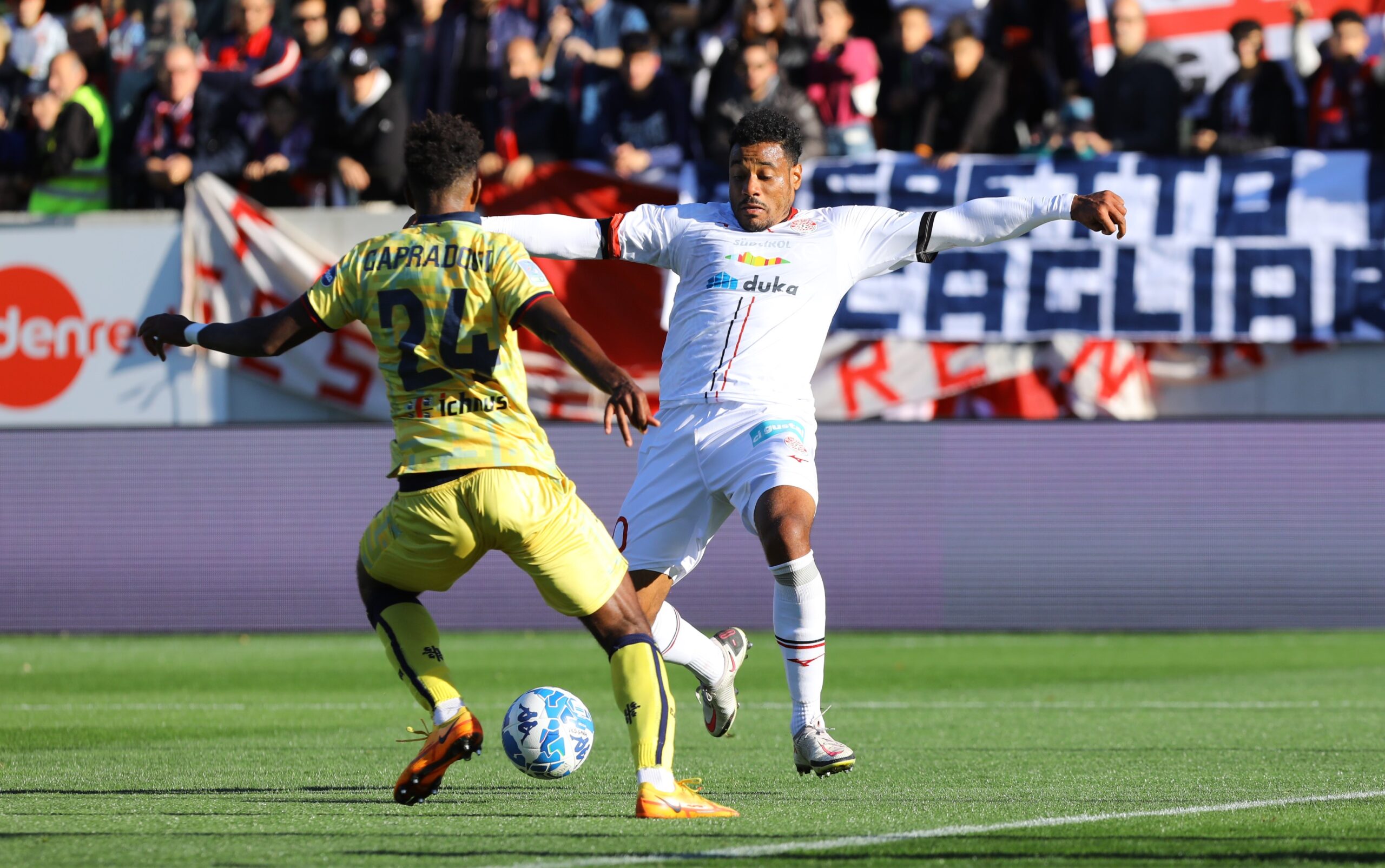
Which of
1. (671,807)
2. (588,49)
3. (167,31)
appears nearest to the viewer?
(671,807)

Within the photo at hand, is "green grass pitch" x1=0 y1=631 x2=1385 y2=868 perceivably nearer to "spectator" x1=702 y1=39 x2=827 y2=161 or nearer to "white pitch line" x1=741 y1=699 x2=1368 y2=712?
"white pitch line" x1=741 y1=699 x2=1368 y2=712

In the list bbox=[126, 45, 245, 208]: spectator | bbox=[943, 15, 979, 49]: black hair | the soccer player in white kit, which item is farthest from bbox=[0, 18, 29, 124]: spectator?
the soccer player in white kit

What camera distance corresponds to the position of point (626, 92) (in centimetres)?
1573

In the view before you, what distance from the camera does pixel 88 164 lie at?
1700 centimetres

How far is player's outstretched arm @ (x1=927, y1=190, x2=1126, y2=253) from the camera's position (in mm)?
6535

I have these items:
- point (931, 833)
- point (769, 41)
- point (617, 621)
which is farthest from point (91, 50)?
point (931, 833)

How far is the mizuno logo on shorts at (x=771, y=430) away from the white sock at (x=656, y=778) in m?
1.61

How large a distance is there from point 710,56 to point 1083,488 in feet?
16.2

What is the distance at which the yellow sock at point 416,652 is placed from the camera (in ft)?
18.8

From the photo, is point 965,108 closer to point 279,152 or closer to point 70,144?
point 279,152

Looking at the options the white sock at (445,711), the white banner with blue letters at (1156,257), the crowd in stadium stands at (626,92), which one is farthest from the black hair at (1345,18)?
the white sock at (445,711)

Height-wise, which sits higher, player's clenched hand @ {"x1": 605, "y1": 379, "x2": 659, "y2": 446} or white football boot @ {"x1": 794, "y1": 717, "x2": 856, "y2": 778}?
player's clenched hand @ {"x1": 605, "y1": 379, "x2": 659, "y2": 446}

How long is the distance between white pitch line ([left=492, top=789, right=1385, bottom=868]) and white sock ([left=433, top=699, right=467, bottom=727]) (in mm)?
1240

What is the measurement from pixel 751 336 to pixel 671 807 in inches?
81.5
